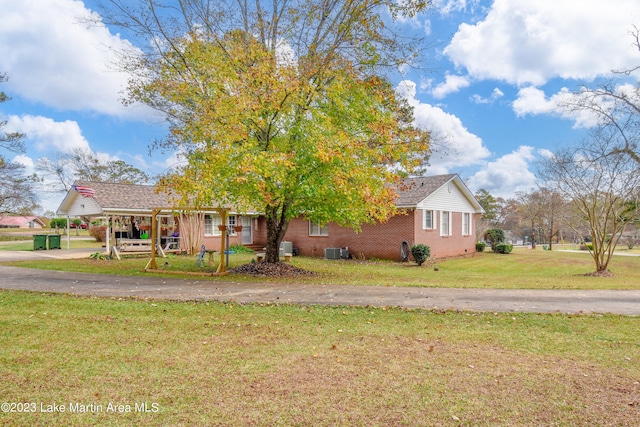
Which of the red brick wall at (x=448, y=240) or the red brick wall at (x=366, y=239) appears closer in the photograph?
Answer: the red brick wall at (x=366, y=239)

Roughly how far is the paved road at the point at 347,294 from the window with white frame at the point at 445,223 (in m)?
12.8

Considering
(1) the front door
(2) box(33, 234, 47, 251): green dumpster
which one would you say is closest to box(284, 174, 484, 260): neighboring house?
(1) the front door

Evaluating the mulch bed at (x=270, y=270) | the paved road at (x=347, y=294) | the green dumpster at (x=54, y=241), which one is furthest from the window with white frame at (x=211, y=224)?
the paved road at (x=347, y=294)

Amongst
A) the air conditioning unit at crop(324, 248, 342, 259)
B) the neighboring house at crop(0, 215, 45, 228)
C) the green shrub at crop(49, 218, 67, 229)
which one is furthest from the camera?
the neighboring house at crop(0, 215, 45, 228)

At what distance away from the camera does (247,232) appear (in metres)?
26.4

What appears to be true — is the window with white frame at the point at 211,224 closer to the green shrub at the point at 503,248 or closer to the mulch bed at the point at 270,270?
the mulch bed at the point at 270,270

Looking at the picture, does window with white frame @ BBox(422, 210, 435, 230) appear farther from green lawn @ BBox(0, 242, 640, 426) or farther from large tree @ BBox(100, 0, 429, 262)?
green lawn @ BBox(0, 242, 640, 426)

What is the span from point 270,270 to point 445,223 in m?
13.5

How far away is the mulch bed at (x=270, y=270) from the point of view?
13359 millimetres

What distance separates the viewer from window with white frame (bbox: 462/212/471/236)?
84.3 feet

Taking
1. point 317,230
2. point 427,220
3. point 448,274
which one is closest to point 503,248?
point 427,220

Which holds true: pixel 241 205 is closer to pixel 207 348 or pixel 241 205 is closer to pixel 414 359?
pixel 207 348

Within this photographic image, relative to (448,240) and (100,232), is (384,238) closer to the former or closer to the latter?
(448,240)

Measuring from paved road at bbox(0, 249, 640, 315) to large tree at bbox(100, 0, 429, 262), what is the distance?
2.57 metres
